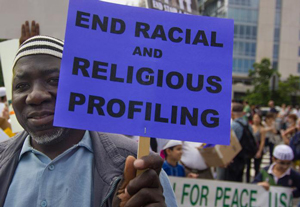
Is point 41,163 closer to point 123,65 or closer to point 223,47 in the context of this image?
point 123,65

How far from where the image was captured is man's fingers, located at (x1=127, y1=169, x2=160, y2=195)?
1.40m

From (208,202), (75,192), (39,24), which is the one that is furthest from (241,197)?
(75,192)

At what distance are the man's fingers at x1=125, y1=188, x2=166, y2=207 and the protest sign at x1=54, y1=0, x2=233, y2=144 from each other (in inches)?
9.0

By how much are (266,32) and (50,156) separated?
62.1 meters

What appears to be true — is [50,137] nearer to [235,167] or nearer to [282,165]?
[282,165]

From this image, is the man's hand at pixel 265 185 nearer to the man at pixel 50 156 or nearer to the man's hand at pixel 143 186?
the man at pixel 50 156

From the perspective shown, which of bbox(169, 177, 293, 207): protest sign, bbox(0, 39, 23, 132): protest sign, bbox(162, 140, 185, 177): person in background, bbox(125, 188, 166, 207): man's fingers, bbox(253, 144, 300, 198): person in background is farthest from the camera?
bbox(253, 144, 300, 198): person in background

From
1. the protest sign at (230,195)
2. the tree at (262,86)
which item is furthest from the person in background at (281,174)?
the tree at (262,86)

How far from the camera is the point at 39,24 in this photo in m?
2.79

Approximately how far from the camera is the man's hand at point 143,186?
4.54ft

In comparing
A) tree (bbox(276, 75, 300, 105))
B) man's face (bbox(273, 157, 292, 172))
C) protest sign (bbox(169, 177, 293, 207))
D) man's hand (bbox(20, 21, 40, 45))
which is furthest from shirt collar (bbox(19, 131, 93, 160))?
tree (bbox(276, 75, 300, 105))

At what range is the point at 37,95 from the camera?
1604 mm

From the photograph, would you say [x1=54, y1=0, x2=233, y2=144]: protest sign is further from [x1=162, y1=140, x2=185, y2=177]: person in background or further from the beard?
[x1=162, y1=140, x2=185, y2=177]: person in background

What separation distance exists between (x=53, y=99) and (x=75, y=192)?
1.34 ft
